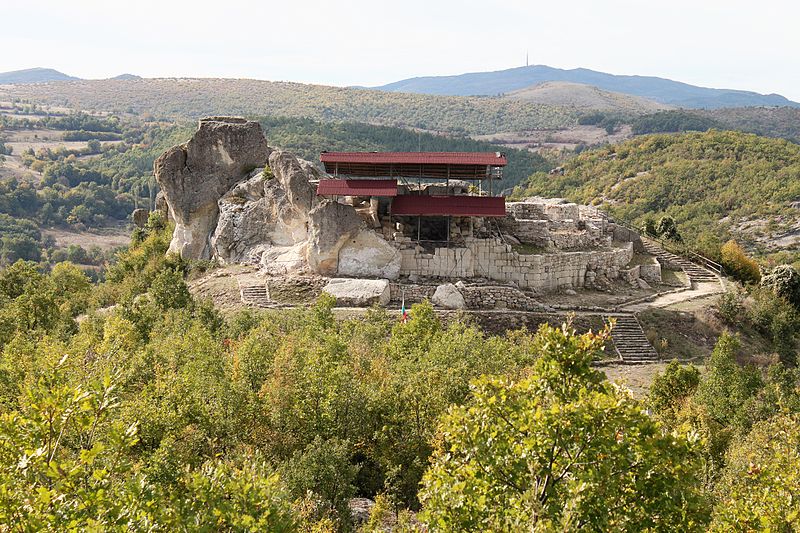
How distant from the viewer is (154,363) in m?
20.7

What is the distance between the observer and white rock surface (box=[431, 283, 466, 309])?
3173cm

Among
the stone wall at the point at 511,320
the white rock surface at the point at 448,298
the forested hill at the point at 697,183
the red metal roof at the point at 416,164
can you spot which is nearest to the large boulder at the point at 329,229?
the red metal roof at the point at 416,164

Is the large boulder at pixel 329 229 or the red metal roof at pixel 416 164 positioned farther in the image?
the red metal roof at pixel 416 164

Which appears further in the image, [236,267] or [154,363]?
[236,267]

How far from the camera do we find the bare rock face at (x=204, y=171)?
1490 inches

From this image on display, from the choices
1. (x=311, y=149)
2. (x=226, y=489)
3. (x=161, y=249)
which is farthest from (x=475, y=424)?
(x=311, y=149)

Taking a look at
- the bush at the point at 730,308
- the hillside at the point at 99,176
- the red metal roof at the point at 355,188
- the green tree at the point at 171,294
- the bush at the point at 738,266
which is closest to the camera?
the green tree at the point at 171,294

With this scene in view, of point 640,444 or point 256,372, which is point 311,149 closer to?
point 256,372

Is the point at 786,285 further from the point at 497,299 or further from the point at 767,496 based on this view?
the point at 767,496

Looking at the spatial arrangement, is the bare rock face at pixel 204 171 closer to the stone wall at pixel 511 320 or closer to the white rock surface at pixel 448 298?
the white rock surface at pixel 448 298

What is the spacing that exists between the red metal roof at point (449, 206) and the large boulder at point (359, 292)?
395 cm

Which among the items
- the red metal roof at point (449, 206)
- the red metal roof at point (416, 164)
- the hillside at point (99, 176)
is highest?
the red metal roof at point (416, 164)

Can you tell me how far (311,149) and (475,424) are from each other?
283ft

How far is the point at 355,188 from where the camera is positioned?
32781 mm
